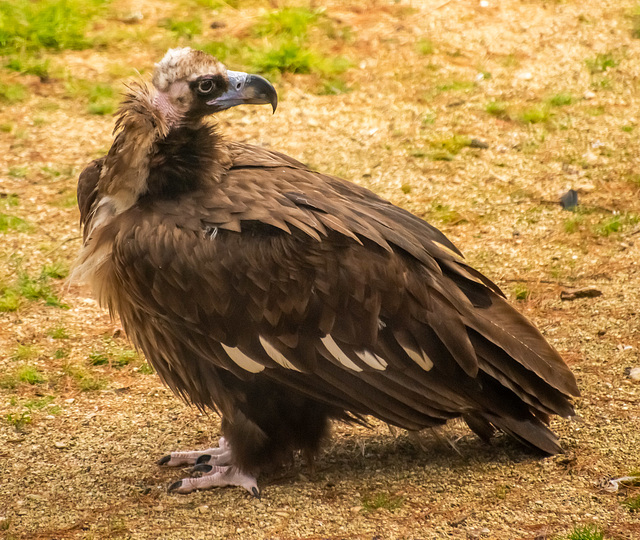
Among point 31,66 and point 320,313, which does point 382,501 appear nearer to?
point 320,313

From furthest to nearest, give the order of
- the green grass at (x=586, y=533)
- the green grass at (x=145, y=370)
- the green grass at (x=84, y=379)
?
the green grass at (x=145, y=370) → the green grass at (x=84, y=379) → the green grass at (x=586, y=533)

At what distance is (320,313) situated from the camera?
4.57m

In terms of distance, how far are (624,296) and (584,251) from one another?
2.56 feet

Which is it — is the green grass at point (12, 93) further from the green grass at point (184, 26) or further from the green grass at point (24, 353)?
the green grass at point (24, 353)

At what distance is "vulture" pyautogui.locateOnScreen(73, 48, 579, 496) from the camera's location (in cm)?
449

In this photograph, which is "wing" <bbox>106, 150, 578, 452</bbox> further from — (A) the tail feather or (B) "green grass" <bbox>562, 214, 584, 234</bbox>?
(B) "green grass" <bbox>562, 214, 584, 234</bbox>

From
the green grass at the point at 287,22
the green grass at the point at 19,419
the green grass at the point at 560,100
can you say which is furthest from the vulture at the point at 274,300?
the green grass at the point at 287,22

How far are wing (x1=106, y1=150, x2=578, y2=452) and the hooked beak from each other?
381 millimetres

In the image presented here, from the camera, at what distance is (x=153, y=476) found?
4.98 metres

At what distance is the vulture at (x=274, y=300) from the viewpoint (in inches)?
177

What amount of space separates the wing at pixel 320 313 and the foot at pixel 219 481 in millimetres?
359

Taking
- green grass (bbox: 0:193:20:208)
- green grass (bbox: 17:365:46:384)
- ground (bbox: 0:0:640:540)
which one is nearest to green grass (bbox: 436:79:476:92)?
ground (bbox: 0:0:640:540)

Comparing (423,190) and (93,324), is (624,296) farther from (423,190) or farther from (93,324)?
(93,324)

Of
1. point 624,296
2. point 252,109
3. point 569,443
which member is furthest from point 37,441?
point 252,109
